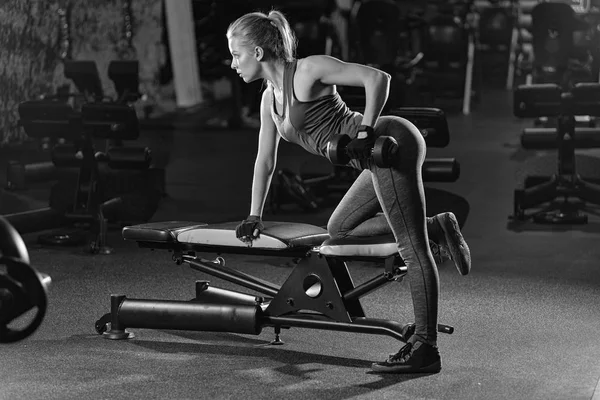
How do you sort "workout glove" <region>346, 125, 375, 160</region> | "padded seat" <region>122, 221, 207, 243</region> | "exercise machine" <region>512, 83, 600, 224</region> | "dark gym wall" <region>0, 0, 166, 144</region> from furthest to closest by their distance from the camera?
"dark gym wall" <region>0, 0, 166, 144</region>, "exercise machine" <region>512, 83, 600, 224</region>, "padded seat" <region>122, 221, 207, 243</region>, "workout glove" <region>346, 125, 375, 160</region>

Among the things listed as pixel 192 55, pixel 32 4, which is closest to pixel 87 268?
pixel 32 4

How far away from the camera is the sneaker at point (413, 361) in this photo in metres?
3.60

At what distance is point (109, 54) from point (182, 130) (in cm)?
104

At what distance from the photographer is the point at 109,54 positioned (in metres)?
10.7

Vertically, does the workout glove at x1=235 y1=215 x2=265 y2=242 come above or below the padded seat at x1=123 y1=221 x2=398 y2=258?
above

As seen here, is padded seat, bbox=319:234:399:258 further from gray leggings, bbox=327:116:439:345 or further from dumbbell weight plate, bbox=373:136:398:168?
dumbbell weight plate, bbox=373:136:398:168

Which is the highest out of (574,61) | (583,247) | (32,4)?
(32,4)

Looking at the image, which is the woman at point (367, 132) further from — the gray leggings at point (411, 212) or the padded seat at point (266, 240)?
the padded seat at point (266, 240)

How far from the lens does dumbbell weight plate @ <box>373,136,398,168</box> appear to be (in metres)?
3.45

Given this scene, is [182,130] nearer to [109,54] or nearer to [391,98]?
[109,54]

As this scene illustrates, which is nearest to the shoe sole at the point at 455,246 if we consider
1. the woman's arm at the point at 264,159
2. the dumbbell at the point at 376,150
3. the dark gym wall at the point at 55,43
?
the dumbbell at the point at 376,150

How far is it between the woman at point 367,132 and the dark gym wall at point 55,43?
4012 millimetres

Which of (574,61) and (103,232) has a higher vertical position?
(574,61)

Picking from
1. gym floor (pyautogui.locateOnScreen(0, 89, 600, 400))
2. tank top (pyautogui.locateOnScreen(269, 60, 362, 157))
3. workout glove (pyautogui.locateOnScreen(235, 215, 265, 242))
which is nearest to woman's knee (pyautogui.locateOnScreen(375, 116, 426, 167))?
tank top (pyautogui.locateOnScreen(269, 60, 362, 157))
